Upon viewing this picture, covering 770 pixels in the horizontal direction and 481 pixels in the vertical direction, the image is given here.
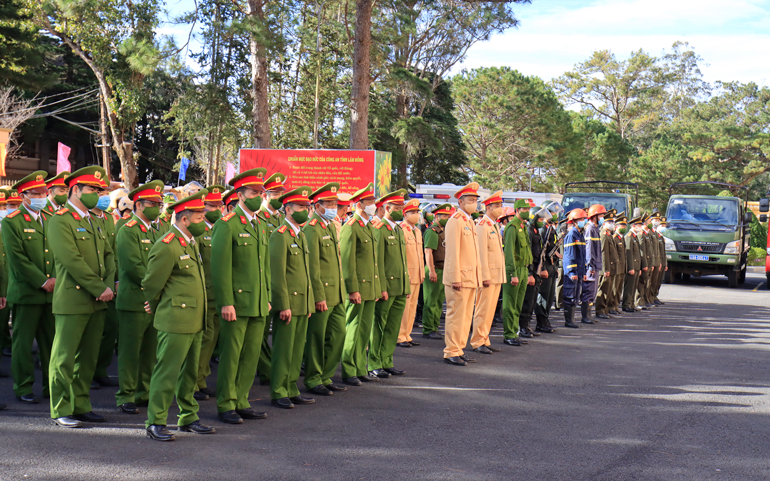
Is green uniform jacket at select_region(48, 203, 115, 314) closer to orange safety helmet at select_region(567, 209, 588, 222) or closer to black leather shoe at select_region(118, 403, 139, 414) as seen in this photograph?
black leather shoe at select_region(118, 403, 139, 414)

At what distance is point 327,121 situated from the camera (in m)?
27.9

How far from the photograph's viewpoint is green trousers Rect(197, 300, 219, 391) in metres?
6.61

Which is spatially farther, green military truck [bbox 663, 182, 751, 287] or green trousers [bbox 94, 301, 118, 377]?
green military truck [bbox 663, 182, 751, 287]

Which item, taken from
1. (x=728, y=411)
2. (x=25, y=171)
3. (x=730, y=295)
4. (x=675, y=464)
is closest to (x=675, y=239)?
(x=730, y=295)

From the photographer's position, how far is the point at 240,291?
5.77 meters

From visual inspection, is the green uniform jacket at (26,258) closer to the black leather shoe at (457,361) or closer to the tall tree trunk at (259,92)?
the black leather shoe at (457,361)

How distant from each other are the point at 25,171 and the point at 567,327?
3354 cm

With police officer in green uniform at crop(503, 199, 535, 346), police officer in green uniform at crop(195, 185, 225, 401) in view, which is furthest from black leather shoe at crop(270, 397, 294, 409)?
police officer in green uniform at crop(503, 199, 535, 346)

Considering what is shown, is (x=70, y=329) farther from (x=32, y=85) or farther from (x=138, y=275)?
(x=32, y=85)

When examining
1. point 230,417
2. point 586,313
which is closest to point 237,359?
point 230,417

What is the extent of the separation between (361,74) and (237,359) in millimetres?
12710

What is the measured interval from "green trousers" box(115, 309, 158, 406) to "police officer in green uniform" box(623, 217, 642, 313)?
1050 cm

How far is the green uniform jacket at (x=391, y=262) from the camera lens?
26.1 ft

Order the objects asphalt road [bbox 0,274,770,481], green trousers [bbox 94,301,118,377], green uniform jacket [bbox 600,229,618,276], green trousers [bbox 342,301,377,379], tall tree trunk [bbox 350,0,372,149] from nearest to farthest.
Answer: asphalt road [bbox 0,274,770,481] → green trousers [bbox 94,301,118,377] → green trousers [bbox 342,301,377,379] → green uniform jacket [bbox 600,229,618,276] → tall tree trunk [bbox 350,0,372,149]
